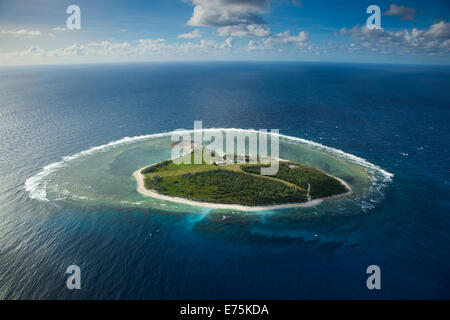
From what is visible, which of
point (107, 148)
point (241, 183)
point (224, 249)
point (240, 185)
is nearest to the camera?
point (224, 249)

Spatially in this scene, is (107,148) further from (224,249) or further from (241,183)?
(224,249)

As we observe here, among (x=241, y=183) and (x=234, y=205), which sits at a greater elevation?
(x=241, y=183)

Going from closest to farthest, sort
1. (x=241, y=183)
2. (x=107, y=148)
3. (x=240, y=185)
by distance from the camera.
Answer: (x=240, y=185) → (x=241, y=183) → (x=107, y=148)

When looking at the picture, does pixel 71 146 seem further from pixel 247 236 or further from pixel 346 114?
pixel 346 114

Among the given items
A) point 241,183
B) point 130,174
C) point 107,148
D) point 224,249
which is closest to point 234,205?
point 241,183

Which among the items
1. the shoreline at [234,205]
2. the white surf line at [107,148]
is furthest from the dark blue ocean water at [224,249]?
the shoreline at [234,205]

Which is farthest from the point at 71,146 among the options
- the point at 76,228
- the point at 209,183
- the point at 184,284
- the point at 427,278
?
the point at 427,278

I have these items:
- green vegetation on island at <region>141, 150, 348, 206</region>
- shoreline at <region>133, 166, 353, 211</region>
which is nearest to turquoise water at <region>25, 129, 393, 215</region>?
shoreline at <region>133, 166, 353, 211</region>

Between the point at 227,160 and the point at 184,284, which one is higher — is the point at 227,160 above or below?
above
